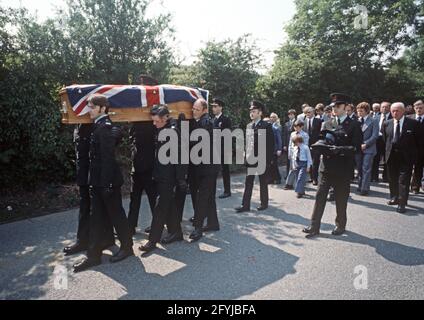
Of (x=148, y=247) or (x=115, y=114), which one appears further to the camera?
(x=115, y=114)

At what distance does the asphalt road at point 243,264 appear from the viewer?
3178 millimetres

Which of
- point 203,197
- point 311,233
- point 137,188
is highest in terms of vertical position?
point 137,188

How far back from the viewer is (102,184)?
366 cm

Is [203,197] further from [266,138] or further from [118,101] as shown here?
[266,138]

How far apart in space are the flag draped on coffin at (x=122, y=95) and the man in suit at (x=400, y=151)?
161 inches

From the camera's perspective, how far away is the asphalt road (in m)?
3.18

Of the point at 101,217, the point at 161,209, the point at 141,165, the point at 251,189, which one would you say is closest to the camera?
the point at 101,217

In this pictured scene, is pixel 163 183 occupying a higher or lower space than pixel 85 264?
higher

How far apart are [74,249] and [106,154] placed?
1.40m

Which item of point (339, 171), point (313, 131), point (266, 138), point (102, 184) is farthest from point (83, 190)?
point (313, 131)

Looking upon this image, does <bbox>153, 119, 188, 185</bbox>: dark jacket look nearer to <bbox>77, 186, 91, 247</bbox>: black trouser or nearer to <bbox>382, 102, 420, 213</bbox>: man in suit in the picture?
<bbox>77, 186, 91, 247</bbox>: black trouser

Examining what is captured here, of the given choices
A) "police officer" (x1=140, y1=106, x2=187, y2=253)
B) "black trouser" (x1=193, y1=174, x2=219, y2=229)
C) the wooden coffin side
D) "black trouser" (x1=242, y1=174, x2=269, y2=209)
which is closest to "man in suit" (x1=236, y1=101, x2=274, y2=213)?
"black trouser" (x1=242, y1=174, x2=269, y2=209)

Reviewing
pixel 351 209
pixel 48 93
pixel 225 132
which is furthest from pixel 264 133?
pixel 48 93

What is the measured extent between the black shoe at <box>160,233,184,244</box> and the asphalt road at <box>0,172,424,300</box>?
5.0 inches
